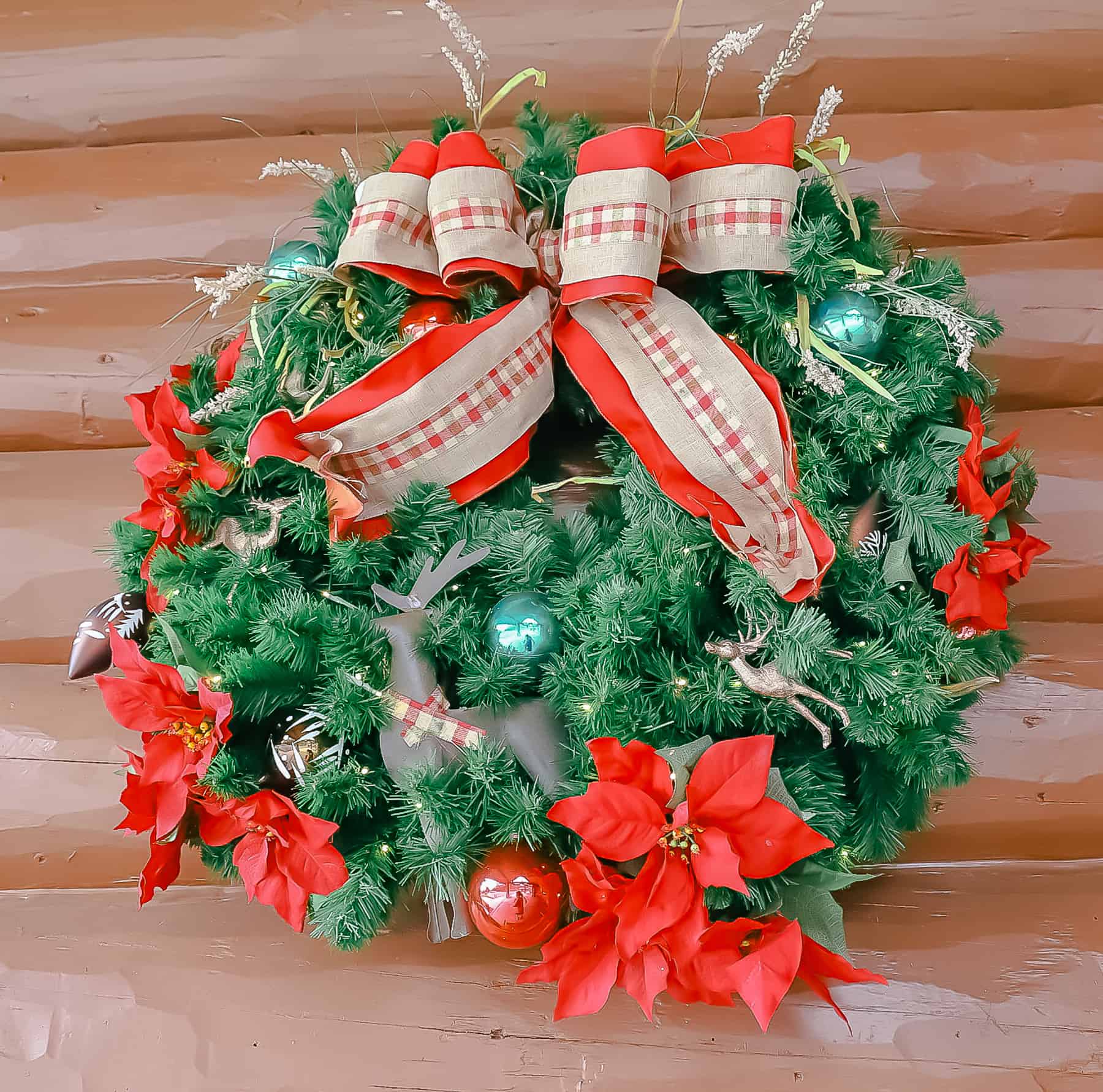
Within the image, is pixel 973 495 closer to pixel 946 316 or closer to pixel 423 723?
pixel 946 316

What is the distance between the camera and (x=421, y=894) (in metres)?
0.87

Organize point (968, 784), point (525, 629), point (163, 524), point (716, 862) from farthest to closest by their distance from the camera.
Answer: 1. point (968, 784)
2. point (163, 524)
3. point (525, 629)
4. point (716, 862)

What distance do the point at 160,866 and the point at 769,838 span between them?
0.48m

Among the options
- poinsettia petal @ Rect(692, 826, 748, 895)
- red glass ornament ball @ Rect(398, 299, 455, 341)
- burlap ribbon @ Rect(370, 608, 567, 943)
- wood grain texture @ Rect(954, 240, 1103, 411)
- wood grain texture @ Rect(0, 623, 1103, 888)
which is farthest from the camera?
wood grain texture @ Rect(954, 240, 1103, 411)

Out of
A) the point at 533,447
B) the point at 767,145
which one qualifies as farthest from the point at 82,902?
the point at 767,145

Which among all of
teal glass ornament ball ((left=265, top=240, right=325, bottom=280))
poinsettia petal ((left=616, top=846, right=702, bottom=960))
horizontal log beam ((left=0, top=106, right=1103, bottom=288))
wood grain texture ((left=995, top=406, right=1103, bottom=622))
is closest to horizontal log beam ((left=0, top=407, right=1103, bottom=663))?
wood grain texture ((left=995, top=406, right=1103, bottom=622))

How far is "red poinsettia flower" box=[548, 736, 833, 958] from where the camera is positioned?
0.62 metres

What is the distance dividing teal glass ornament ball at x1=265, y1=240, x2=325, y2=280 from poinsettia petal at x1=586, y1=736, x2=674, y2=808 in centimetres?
52

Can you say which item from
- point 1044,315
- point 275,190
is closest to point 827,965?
point 1044,315

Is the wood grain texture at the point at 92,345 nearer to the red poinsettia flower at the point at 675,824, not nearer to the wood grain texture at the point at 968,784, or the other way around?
the wood grain texture at the point at 968,784

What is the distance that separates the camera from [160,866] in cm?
72

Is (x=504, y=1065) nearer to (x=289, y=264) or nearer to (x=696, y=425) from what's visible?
(x=696, y=425)

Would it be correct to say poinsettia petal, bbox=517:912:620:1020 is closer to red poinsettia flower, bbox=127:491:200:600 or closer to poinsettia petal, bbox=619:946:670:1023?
poinsettia petal, bbox=619:946:670:1023

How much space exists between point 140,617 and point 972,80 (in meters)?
1.24
